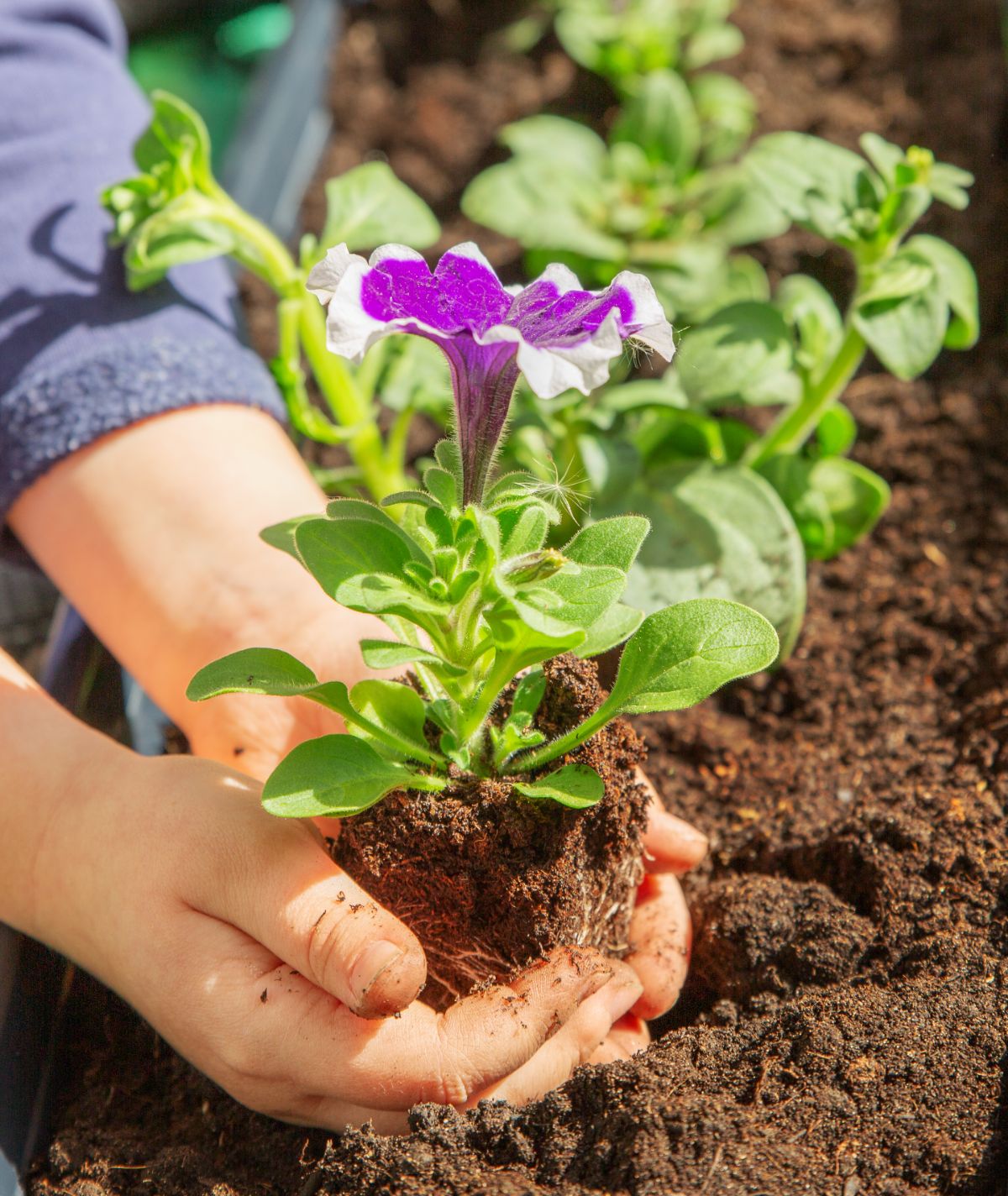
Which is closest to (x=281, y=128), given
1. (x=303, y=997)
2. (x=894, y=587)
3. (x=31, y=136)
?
(x=31, y=136)

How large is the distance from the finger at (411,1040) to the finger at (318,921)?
35 millimetres

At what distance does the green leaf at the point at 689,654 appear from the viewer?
103 centimetres

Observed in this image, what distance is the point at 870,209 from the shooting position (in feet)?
4.79

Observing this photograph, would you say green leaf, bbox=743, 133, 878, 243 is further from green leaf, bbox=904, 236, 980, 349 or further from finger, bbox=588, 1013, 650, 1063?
finger, bbox=588, 1013, 650, 1063

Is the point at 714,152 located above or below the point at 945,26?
below

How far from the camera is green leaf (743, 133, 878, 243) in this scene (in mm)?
1444

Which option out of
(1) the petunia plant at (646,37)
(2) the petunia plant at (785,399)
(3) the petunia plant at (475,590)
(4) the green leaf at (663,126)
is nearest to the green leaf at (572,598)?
(3) the petunia plant at (475,590)

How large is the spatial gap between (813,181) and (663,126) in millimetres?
700

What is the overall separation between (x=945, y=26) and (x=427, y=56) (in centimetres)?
115

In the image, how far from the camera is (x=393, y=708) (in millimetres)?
1091

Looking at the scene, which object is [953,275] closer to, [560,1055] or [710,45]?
[560,1055]

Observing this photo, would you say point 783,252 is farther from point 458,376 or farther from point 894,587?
point 458,376

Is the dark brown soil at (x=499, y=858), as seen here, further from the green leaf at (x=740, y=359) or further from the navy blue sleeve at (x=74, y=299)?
the navy blue sleeve at (x=74, y=299)

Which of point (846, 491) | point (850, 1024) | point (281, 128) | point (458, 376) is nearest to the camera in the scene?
point (458, 376)
